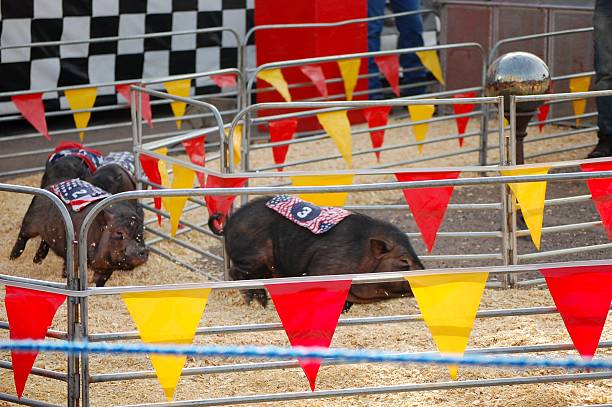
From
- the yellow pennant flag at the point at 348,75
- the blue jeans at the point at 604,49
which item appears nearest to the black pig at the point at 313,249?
the yellow pennant flag at the point at 348,75

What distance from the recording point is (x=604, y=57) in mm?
6723

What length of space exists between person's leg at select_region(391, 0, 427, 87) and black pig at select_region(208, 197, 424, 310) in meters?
4.75

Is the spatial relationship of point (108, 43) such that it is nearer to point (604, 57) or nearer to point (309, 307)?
point (604, 57)

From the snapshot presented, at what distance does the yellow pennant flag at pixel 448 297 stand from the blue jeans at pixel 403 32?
6.18 meters

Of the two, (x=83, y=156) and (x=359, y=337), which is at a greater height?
(x=83, y=156)

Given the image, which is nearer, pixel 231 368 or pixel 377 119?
pixel 231 368

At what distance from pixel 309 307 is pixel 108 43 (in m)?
5.57

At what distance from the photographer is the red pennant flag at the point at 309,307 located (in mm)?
2982

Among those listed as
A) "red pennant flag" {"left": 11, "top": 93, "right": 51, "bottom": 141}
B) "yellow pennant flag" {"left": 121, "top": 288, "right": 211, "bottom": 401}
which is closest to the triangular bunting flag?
"red pennant flag" {"left": 11, "top": 93, "right": 51, "bottom": 141}

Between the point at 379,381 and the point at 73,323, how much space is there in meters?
1.22

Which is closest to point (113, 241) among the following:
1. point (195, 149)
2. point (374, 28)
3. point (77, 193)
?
point (77, 193)

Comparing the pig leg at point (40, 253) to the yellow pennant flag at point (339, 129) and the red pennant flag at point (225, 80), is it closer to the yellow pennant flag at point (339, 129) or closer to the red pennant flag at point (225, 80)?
the yellow pennant flag at point (339, 129)

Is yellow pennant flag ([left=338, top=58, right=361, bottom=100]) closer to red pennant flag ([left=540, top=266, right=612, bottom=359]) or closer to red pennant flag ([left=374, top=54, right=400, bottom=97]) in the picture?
red pennant flag ([left=374, top=54, right=400, bottom=97])

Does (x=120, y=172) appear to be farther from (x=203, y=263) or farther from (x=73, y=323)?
(x=73, y=323)
